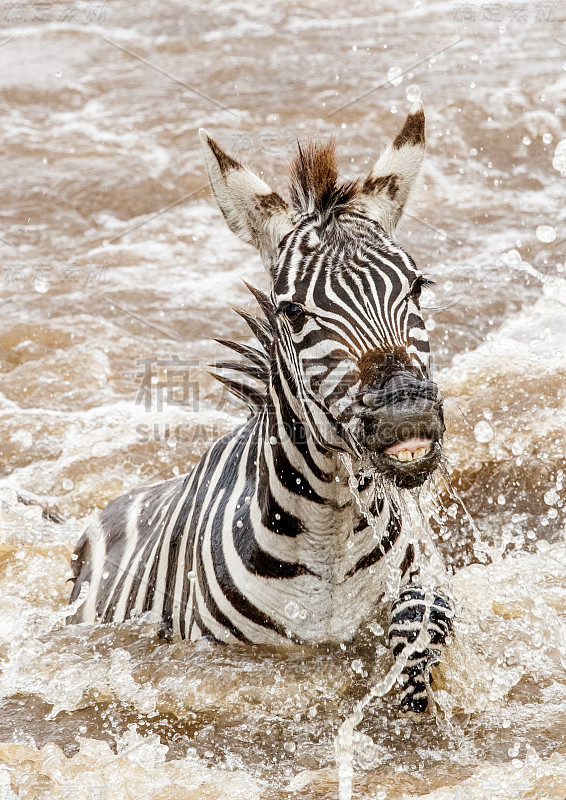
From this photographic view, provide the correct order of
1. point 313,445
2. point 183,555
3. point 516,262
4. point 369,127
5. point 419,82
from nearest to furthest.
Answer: point 313,445 → point 183,555 → point 516,262 → point 369,127 → point 419,82

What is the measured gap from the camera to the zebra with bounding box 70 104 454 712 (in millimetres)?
2818

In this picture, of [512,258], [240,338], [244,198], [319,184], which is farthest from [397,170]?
[512,258]

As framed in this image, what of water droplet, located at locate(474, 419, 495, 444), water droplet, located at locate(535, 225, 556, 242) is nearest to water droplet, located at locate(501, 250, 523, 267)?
water droplet, located at locate(535, 225, 556, 242)

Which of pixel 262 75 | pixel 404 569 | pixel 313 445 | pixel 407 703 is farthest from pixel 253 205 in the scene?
pixel 262 75

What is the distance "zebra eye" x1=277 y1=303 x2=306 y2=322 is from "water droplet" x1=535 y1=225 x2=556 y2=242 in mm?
7643

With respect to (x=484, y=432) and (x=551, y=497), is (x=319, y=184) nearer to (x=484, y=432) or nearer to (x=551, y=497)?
(x=551, y=497)

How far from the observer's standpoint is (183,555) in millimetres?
3938

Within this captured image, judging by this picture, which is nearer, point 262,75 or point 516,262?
point 516,262

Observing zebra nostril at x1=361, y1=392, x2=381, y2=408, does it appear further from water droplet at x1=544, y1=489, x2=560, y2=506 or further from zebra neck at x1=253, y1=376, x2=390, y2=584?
water droplet at x1=544, y1=489, x2=560, y2=506

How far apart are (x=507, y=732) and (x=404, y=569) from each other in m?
0.70

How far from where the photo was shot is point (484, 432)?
6297mm

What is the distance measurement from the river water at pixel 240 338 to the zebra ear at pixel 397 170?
0.10 m

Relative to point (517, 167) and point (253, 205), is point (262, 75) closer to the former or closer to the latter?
point (517, 167)

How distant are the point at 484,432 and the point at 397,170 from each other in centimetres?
323
